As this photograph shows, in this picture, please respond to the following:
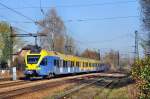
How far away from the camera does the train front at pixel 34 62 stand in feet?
142

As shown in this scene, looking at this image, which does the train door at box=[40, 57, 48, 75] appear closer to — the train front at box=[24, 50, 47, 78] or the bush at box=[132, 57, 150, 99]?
the train front at box=[24, 50, 47, 78]

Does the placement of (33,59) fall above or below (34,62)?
above

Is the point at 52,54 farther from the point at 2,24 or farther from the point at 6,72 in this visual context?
the point at 2,24

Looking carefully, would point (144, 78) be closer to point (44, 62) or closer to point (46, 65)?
point (44, 62)

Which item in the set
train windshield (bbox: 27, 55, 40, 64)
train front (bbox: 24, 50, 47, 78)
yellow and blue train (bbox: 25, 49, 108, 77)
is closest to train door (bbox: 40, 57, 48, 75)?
yellow and blue train (bbox: 25, 49, 108, 77)

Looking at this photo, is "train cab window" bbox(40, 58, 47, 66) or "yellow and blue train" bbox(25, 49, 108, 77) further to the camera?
"train cab window" bbox(40, 58, 47, 66)

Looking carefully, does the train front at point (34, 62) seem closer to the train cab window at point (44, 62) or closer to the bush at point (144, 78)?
the train cab window at point (44, 62)

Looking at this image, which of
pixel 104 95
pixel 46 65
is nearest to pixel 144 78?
pixel 104 95

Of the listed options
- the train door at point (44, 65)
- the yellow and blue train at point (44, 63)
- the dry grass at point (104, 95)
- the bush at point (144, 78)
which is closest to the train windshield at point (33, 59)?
the yellow and blue train at point (44, 63)

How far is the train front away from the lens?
142 feet

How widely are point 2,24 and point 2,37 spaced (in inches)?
176

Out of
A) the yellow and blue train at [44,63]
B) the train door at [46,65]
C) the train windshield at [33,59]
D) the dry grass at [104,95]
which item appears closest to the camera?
the dry grass at [104,95]

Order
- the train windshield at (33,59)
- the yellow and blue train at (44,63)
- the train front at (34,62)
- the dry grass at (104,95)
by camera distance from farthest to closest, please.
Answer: the train windshield at (33,59)
the yellow and blue train at (44,63)
the train front at (34,62)
the dry grass at (104,95)

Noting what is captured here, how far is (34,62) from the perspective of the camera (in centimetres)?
4375
